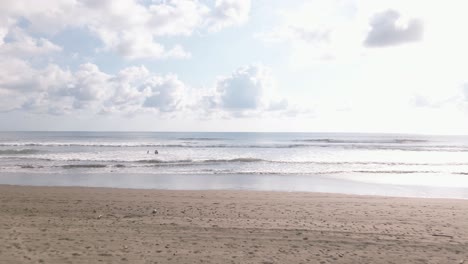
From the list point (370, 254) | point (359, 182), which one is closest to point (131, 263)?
point (370, 254)

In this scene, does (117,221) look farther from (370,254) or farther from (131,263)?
(370,254)

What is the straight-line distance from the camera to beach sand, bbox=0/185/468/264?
261 inches

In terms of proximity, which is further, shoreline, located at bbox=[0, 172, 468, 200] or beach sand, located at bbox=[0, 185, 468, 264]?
shoreline, located at bbox=[0, 172, 468, 200]

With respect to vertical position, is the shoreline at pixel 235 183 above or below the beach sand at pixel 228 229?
below

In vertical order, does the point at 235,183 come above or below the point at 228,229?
below

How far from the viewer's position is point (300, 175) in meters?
22.0

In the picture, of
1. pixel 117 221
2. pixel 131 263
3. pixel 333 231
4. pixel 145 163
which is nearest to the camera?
pixel 131 263

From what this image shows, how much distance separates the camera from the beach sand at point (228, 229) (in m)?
6.63

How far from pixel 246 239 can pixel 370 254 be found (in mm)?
2518

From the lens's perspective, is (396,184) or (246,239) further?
(396,184)

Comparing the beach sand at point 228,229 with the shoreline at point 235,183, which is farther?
the shoreline at point 235,183

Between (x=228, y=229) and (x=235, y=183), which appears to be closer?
(x=228, y=229)

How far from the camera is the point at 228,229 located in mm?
8383

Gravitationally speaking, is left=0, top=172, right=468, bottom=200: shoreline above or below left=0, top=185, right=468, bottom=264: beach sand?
below
